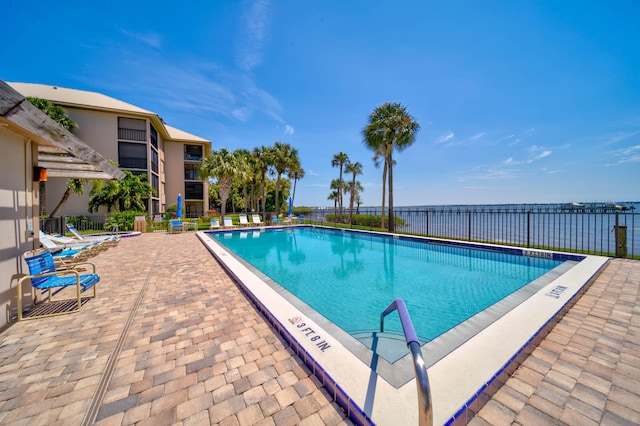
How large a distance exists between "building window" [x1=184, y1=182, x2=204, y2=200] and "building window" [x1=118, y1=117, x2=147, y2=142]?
24.9 feet

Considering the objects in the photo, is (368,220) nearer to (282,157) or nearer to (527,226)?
(282,157)

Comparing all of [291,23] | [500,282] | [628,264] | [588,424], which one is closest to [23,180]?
[588,424]

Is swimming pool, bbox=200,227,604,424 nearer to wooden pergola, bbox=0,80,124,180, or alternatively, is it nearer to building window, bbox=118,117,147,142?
wooden pergola, bbox=0,80,124,180

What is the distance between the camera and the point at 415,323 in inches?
143

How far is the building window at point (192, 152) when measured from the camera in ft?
94.0

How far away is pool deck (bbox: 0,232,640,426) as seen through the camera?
1.71 metres

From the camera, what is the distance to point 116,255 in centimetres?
775

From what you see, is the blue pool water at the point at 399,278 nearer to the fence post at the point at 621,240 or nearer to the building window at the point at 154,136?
the fence post at the point at 621,240

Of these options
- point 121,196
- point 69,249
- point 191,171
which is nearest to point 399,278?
point 69,249

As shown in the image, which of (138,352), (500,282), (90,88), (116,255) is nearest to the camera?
(138,352)

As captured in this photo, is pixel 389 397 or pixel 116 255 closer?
pixel 389 397

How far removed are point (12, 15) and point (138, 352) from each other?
48.2 feet

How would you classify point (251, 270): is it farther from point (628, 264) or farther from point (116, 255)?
point (628, 264)

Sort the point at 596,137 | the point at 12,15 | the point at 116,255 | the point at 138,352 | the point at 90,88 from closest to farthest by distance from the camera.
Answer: the point at 138,352
the point at 116,255
the point at 12,15
the point at 596,137
the point at 90,88
